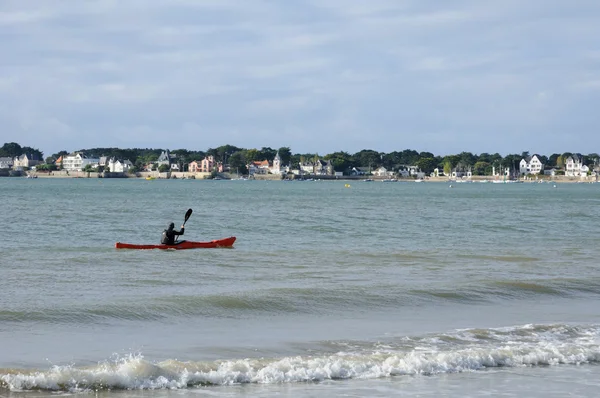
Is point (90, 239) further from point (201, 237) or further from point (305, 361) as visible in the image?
point (305, 361)

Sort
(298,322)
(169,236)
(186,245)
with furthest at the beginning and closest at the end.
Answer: (186,245) < (169,236) < (298,322)

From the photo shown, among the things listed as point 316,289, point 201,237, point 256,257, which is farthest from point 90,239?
point 316,289

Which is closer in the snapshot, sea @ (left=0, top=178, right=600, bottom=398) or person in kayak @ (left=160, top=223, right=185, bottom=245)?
sea @ (left=0, top=178, right=600, bottom=398)

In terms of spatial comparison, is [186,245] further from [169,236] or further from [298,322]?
[298,322]

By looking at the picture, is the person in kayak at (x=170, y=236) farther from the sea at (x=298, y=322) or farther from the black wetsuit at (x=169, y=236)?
the sea at (x=298, y=322)

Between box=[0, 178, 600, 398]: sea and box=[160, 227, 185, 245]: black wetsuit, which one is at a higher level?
box=[160, 227, 185, 245]: black wetsuit

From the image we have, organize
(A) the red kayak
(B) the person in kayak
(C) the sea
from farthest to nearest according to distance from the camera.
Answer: (A) the red kayak
(B) the person in kayak
(C) the sea

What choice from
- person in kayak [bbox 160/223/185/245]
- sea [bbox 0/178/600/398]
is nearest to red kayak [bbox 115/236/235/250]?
person in kayak [bbox 160/223/185/245]

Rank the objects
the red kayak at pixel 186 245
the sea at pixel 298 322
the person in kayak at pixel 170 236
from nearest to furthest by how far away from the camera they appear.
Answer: the sea at pixel 298 322, the person in kayak at pixel 170 236, the red kayak at pixel 186 245

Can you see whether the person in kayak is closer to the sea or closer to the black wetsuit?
the black wetsuit

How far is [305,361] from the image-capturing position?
12422mm

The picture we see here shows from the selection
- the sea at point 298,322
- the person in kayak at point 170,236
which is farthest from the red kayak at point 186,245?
the sea at point 298,322

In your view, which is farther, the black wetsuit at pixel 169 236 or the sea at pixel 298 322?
the black wetsuit at pixel 169 236

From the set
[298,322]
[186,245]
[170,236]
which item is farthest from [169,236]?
[298,322]
